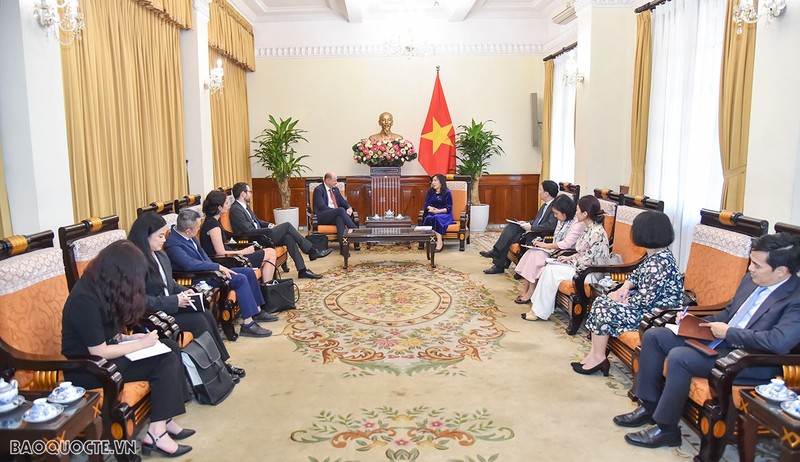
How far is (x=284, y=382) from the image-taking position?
12.6ft

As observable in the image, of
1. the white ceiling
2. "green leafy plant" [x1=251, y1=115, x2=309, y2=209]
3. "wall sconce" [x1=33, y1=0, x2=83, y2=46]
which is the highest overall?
the white ceiling

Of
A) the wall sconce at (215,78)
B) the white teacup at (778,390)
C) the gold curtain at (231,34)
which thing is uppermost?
the gold curtain at (231,34)

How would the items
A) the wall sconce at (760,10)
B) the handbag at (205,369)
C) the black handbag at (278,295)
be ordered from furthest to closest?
1. the black handbag at (278,295)
2. the wall sconce at (760,10)
3. the handbag at (205,369)

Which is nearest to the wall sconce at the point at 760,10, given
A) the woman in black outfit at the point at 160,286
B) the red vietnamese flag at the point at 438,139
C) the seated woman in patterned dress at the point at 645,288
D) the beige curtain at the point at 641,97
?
the seated woman in patterned dress at the point at 645,288

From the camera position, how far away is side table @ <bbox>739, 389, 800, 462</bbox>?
6.98 ft

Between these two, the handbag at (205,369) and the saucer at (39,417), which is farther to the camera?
the handbag at (205,369)

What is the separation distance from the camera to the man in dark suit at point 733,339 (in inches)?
106

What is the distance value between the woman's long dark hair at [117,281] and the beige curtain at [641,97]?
218 inches

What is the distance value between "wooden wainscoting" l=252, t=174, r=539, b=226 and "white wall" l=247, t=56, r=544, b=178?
395 millimetres

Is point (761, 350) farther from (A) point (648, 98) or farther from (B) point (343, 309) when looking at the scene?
(A) point (648, 98)

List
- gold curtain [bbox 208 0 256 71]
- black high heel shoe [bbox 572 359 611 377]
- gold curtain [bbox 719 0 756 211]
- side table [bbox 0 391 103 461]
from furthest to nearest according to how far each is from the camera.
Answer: gold curtain [bbox 208 0 256 71] → gold curtain [bbox 719 0 756 211] → black high heel shoe [bbox 572 359 611 377] → side table [bbox 0 391 103 461]

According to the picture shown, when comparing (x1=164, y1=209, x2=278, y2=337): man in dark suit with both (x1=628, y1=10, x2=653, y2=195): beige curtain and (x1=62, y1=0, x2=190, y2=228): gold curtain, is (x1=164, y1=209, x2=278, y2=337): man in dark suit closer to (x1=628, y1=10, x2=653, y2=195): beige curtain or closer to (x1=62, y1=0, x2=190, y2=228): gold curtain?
(x1=62, y1=0, x2=190, y2=228): gold curtain

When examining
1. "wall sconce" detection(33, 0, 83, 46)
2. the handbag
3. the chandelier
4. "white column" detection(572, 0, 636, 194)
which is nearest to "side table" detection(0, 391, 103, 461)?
the handbag

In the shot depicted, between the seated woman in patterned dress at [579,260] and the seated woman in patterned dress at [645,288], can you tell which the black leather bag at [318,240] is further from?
the seated woman in patterned dress at [645,288]
